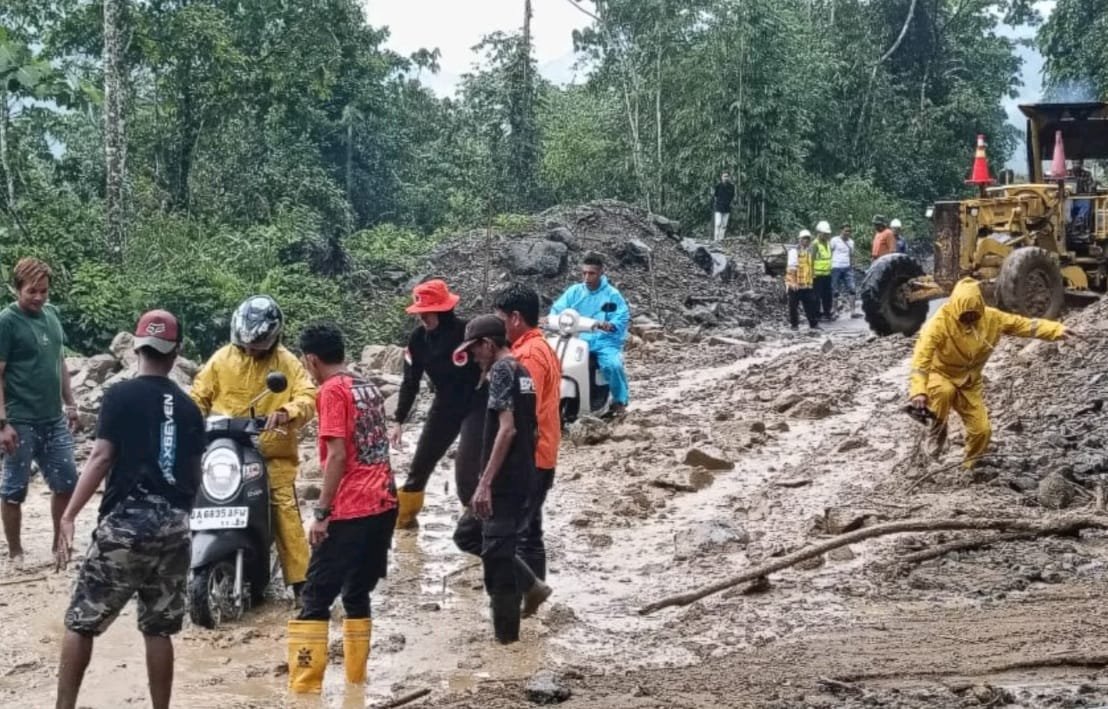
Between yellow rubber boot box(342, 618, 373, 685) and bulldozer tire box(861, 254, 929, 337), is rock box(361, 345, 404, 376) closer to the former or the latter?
bulldozer tire box(861, 254, 929, 337)

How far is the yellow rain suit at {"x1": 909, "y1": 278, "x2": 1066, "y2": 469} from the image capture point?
8023mm

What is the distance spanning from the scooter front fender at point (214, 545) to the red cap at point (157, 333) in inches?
61.5

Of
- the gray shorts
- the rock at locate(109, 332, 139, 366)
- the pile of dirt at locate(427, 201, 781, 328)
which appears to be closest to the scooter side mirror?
the gray shorts

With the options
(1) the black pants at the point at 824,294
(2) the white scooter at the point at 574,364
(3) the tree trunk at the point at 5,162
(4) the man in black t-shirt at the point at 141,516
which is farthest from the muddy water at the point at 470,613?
(1) the black pants at the point at 824,294

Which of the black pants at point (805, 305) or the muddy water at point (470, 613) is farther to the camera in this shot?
the black pants at point (805, 305)

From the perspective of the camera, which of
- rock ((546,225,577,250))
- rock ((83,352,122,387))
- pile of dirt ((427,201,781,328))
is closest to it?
rock ((83,352,122,387))

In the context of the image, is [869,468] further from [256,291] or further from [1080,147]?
[256,291]

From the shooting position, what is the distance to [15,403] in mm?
7066

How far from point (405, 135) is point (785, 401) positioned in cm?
2133

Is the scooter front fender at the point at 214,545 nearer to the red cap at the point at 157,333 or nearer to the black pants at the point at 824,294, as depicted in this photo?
the red cap at the point at 157,333

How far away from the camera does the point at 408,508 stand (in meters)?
8.00

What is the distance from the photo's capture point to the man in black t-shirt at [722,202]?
85.5 feet

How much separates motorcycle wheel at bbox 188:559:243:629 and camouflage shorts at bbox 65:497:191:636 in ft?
4.66

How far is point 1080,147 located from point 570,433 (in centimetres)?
782
